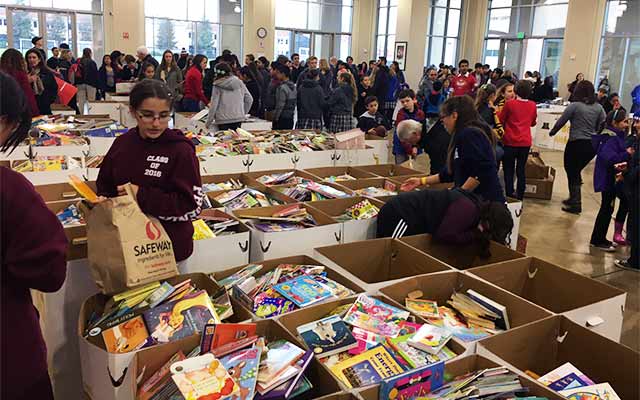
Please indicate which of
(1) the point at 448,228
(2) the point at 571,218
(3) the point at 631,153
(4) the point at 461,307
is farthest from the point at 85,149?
(2) the point at 571,218

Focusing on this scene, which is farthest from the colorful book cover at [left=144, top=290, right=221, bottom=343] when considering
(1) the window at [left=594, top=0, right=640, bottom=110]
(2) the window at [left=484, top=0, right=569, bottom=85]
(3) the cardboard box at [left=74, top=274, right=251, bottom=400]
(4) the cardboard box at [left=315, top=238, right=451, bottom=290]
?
(2) the window at [left=484, top=0, right=569, bottom=85]

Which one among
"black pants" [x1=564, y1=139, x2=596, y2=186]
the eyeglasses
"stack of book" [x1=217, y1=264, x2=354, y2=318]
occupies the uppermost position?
the eyeglasses

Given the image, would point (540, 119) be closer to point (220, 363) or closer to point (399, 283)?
point (399, 283)

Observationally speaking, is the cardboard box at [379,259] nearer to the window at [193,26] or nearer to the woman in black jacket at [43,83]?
the woman in black jacket at [43,83]

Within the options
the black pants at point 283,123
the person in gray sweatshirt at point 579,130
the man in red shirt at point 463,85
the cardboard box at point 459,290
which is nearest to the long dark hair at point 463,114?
the cardboard box at point 459,290

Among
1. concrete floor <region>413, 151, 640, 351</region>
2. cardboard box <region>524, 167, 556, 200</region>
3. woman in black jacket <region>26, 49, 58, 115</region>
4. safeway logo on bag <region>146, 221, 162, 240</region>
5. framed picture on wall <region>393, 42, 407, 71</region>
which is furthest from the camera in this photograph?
framed picture on wall <region>393, 42, 407, 71</region>

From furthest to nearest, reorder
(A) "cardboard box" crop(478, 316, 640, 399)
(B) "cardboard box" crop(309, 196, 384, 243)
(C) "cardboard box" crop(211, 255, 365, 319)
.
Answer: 1. (B) "cardboard box" crop(309, 196, 384, 243)
2. (C) "cardboard box" crop(211, 255, 365, 319)
3. (A) "cardboard box" crop(478, 316, 640, 399)

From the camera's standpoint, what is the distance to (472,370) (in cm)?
189

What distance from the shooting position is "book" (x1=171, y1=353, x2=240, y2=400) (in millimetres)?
1557

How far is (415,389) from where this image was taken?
1.71m

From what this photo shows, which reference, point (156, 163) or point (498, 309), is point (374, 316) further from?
point (156, 163)

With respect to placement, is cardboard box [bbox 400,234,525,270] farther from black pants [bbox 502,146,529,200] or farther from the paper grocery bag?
black pants [bbox 502,146,529,200]

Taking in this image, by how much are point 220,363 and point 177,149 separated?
935 mm

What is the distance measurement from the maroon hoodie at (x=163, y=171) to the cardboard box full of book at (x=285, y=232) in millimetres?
656
